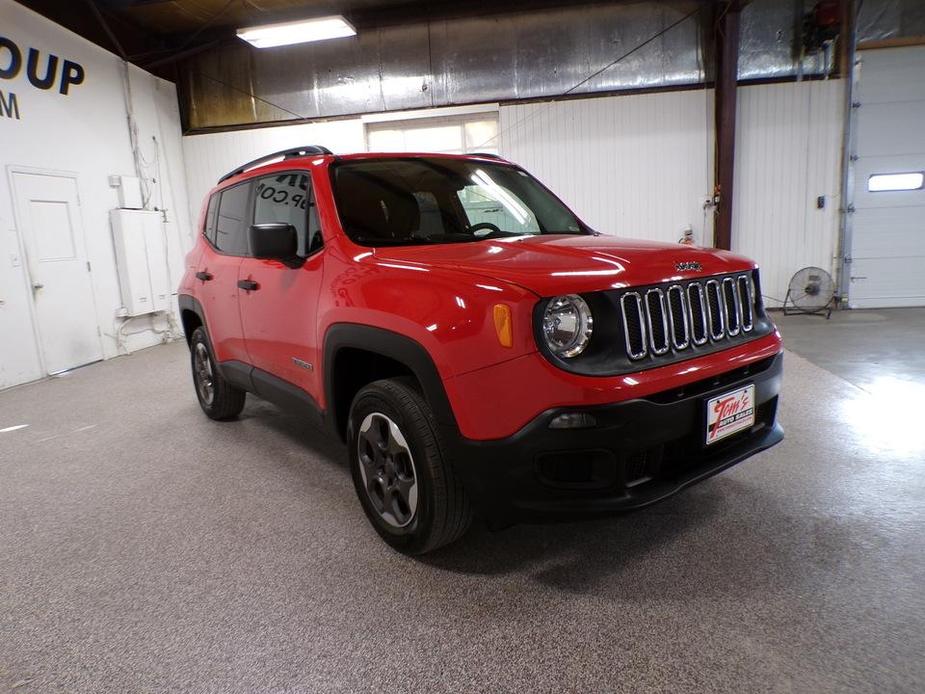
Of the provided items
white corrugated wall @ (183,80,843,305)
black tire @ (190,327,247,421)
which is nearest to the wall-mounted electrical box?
black tire @ (190,327,247,421)

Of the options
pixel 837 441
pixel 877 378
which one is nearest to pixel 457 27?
pixel 877 378

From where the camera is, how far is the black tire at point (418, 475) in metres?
1.90

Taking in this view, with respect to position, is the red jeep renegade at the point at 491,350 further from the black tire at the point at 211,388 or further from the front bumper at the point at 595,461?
the black tire at the point at 211,388

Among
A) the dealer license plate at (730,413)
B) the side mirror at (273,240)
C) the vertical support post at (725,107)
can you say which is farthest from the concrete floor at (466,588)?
the vertical support post at (725,107)

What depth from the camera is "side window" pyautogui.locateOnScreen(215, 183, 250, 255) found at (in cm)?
321

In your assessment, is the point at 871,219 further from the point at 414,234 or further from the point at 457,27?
the point at 414,234

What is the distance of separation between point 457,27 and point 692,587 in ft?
26.3

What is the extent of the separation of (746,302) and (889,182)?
758 centimetres

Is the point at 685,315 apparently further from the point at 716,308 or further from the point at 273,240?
the point at 273,240

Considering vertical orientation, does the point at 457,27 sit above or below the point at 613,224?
above

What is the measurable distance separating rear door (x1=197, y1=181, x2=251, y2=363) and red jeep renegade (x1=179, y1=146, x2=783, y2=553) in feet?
1.53

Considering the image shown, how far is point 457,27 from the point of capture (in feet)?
25.9

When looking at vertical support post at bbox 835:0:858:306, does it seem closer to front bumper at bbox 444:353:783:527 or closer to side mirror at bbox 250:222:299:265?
front bumper at bbox 444:353:783:527

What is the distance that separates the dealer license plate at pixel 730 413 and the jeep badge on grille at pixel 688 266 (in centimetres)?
43
